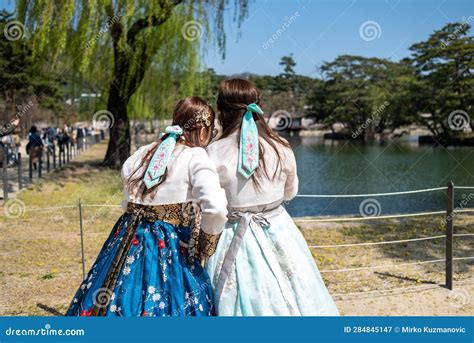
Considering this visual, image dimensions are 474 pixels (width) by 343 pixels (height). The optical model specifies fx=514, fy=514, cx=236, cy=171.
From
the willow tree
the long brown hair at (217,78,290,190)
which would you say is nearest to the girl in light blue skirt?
the long brown hair at (217,78,290,190)

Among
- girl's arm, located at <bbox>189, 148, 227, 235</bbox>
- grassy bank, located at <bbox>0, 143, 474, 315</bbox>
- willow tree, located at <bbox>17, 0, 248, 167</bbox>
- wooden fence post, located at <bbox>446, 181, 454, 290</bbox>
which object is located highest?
willow tree, located at <bbox>17, 0, 248, 167</bbox>

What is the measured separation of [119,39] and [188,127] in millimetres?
9628

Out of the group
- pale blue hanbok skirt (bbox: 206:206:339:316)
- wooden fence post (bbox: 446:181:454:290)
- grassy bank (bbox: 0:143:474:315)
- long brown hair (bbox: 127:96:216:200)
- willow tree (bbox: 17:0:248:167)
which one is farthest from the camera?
willow tree (bbox: 17:0:248:167)

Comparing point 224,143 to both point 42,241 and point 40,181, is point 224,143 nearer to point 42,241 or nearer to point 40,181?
point 42,241

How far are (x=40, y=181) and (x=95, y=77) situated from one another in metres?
2.98

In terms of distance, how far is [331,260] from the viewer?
483 centimetres

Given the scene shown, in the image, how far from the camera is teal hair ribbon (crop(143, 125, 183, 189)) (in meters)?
1.88

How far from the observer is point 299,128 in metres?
40.8

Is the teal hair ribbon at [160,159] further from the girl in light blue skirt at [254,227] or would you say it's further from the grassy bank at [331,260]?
the grassy bank at [331,260]

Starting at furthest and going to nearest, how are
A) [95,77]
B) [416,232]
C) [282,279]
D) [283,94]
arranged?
[283,94]
[95,77]
[416,232]
[282,279]

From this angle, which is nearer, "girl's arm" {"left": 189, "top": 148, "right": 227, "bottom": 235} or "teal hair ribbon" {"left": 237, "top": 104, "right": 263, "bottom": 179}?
"girl's arm" {"left": 189, "top": 148, "right": 227, "bottom": 235}

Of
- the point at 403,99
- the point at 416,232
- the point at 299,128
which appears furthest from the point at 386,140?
the point at 416,232

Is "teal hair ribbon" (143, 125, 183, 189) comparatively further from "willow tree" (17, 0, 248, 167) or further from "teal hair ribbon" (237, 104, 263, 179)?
"willow tree" (17, 0, 248, 167)

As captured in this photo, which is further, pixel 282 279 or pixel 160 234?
pixel 282 279
